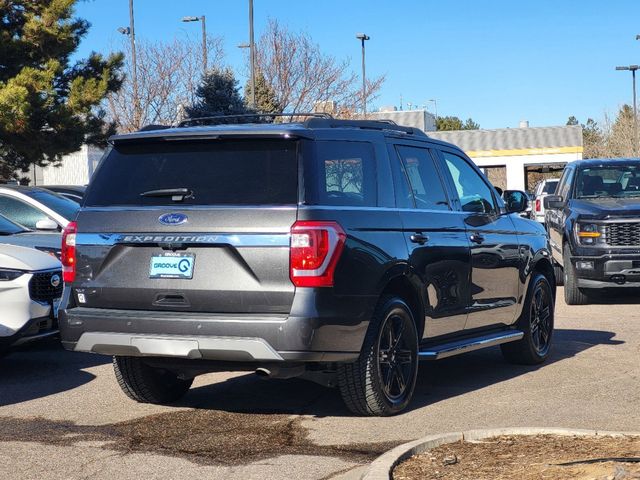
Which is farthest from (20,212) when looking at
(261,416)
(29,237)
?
(261,416)

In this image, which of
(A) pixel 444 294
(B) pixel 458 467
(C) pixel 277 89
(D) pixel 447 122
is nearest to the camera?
(B) pixel 458 467

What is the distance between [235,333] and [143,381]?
1496 millimetres

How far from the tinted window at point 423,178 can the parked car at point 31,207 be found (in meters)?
6.08

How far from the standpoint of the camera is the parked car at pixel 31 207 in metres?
13.5

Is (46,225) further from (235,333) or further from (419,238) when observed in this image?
(235,333)

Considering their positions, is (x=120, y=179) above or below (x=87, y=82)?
below

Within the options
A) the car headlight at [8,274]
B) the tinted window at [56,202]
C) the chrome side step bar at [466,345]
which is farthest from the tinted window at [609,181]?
the car headlight at [8,274]

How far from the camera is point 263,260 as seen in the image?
681cm

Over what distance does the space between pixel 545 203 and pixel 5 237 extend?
725cm

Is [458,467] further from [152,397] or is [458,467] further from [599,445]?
[152,397]

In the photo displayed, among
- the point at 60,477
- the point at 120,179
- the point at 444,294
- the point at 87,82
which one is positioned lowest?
the point at 60,477

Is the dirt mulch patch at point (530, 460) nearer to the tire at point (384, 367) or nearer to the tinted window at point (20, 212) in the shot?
the tire at point (384, 367)

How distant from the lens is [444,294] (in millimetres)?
8219

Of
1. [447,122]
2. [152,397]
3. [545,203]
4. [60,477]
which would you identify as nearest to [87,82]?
[545,203]
